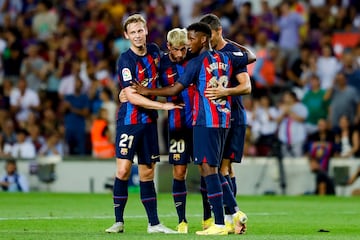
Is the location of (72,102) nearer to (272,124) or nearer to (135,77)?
(272,124)

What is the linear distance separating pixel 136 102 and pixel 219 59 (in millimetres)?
1041

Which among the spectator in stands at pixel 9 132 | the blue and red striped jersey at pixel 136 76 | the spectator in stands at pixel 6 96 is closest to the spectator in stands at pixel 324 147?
the spectator in stands at pixel 9 132

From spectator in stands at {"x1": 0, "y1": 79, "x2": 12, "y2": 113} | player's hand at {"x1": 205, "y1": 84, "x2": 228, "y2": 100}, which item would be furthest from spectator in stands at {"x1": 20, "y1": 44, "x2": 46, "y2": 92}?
player's hand at {"x1": 205, "y1": 84, "x2": 228, "y2": 100}

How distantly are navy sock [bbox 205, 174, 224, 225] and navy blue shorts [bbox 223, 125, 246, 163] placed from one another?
→ 1043 millimetres

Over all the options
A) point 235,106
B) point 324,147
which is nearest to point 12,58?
point 324,147

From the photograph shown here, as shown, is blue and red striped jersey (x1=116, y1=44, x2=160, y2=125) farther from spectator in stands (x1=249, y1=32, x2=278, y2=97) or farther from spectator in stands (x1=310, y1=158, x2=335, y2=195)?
spectator in stands (x1=249, y1=32, x2=278, y2=97)

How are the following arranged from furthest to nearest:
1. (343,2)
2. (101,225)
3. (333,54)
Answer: (343,2) < (333,54) < (101,225)

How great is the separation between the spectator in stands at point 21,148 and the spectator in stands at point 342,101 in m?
6.40

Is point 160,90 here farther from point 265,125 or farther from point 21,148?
point 21,148

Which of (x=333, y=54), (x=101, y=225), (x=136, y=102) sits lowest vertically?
(x=101, y=225)

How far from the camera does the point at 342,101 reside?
24.6 meters

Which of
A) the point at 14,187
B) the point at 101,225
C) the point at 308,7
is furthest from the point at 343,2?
the point at 101,225

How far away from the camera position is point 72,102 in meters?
26.1

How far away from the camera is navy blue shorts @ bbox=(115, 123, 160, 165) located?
42.9ft
